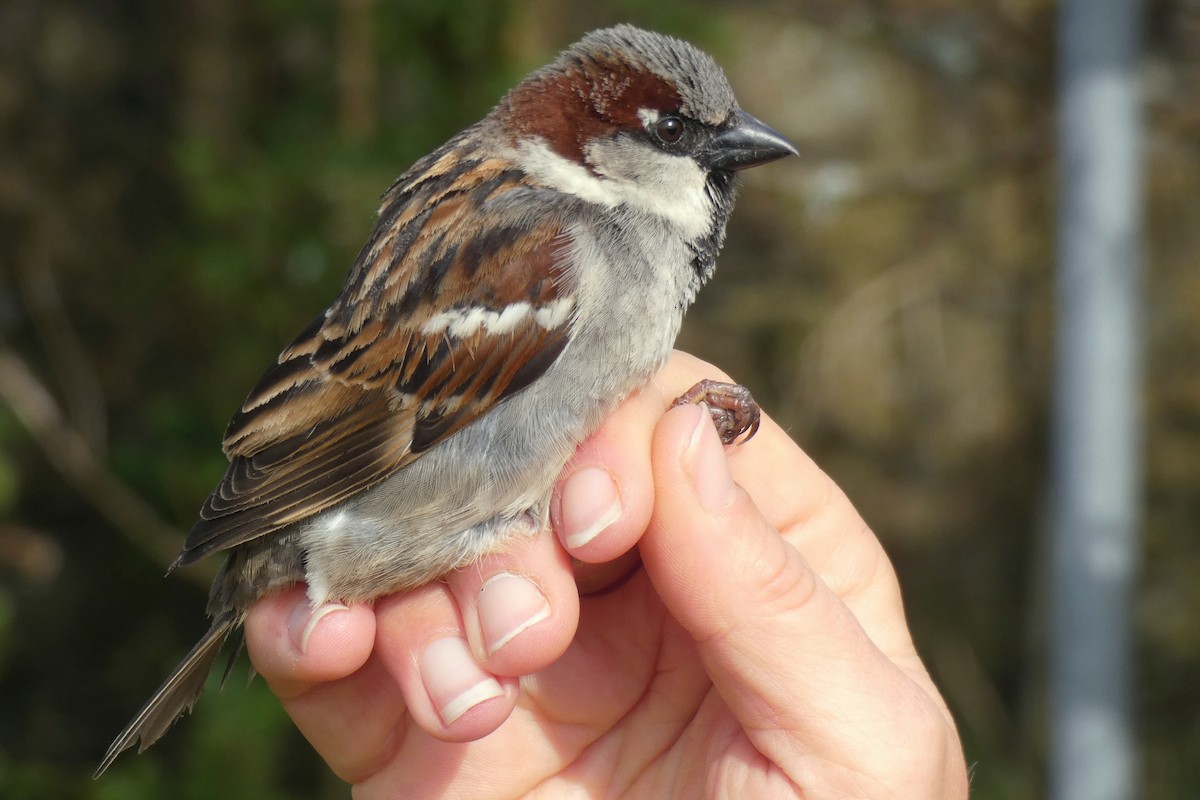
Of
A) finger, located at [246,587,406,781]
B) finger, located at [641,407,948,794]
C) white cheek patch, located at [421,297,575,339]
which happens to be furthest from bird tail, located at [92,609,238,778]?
finger, located at [641,407,948,794]

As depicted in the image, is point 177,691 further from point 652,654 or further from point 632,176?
point 632,176

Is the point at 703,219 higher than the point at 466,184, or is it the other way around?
the point at 466,184

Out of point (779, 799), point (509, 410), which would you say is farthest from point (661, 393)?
point (779, 799)

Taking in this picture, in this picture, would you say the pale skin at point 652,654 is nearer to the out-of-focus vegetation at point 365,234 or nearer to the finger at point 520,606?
the finger at point 520,606

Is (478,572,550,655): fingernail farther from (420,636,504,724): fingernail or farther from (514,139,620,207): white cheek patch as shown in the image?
(514,139,620,207): white cheek patch

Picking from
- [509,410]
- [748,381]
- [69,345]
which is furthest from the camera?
[748,381]

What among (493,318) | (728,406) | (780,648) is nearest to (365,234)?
(493,318)

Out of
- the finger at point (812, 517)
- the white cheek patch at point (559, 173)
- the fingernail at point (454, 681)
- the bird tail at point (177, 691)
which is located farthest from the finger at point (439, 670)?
the white cheek patch at point (559, 173)

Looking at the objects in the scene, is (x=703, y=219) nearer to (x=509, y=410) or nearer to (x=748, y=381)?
(x=509, y=410)
